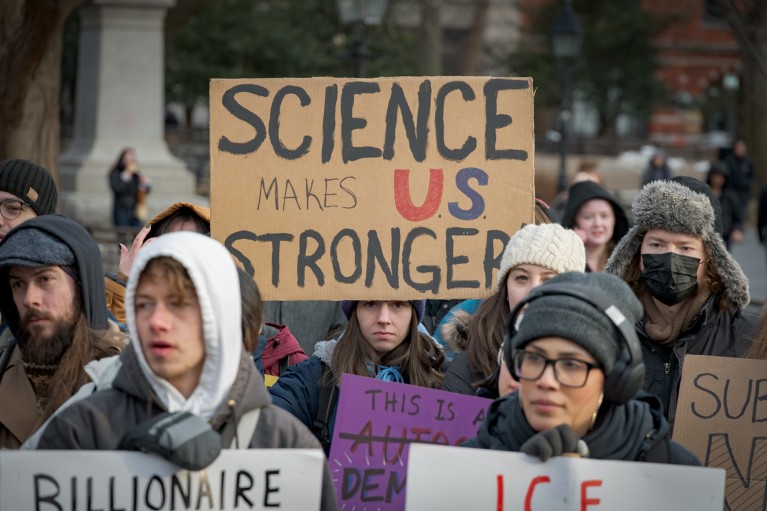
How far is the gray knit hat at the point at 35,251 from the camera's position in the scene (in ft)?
12.8

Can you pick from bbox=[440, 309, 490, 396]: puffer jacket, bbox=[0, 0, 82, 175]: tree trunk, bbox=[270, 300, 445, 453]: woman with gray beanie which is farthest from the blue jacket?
bbox=[0, 0, 82, 175]: tree trunk

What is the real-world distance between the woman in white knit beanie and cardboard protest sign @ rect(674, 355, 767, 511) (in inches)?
21.7

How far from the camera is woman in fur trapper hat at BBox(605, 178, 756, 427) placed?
4.73 metres

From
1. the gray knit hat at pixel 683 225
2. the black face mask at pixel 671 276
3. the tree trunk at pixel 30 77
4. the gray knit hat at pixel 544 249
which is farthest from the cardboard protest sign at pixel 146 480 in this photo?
the tree trunk at pixel 30 77

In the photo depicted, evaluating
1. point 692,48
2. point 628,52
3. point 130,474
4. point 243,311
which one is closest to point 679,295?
point 243,311

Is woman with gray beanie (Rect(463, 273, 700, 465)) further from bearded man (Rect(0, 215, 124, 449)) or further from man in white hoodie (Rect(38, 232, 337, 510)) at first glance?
bearded man (Rect(0, 215, 124, 449))

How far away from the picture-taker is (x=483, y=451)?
10.8ft

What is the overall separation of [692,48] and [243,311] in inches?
2214

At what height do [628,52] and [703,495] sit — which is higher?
[628,52]

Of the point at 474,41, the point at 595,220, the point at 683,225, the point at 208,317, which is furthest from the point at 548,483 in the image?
the point at 474,41

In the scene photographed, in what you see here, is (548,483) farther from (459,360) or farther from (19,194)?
(19,194)

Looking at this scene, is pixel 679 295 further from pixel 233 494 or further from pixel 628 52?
pixel 628 52

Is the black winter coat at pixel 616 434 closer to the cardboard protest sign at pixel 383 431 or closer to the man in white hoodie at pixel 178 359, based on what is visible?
the man in white hoodie at pixel 178 359

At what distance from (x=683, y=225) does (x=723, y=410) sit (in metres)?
0.90
